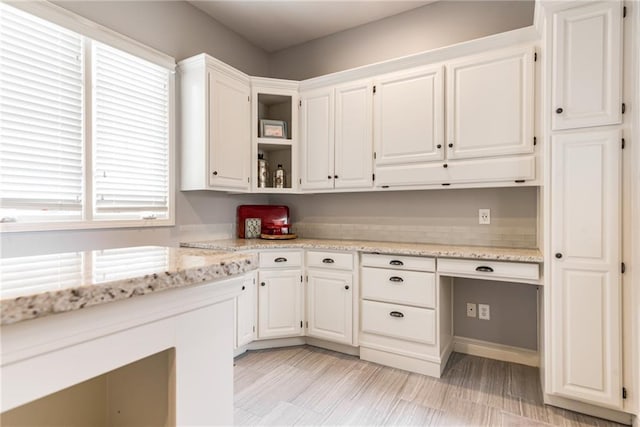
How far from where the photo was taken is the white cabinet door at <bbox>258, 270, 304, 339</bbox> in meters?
2.75

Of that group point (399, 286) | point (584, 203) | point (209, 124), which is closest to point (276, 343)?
point (399, 286)

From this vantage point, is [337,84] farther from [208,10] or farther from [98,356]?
[98,356]

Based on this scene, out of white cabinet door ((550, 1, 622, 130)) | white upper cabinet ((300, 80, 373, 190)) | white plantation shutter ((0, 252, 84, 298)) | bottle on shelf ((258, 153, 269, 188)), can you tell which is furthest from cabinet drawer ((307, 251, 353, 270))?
white plantation shutter ((0, 252, 84, 298))

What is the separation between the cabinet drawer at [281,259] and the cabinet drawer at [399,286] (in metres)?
0.57

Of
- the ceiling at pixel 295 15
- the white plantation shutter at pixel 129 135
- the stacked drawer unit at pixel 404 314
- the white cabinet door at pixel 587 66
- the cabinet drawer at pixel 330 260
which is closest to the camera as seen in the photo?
the white cabinet door at pixel 587 66

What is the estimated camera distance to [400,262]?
247cm

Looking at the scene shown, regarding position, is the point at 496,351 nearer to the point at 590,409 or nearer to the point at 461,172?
the point at 590,409

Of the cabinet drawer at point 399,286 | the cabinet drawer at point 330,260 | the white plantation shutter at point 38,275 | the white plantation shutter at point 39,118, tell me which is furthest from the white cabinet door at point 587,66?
the white plantation shutter at point 39,118

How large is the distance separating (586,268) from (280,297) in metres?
2.05

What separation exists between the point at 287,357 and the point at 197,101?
2.15 meters

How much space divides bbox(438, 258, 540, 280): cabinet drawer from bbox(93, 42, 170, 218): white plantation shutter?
216 centimetres

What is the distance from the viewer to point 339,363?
2.61m

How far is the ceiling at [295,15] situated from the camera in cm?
293

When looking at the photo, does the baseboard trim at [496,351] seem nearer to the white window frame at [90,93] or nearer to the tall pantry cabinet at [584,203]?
the tall pantry cabinet at [584,203]
